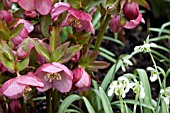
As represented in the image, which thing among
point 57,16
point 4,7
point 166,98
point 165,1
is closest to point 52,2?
point 57,16

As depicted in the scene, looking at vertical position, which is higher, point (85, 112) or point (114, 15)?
point (114, 15)

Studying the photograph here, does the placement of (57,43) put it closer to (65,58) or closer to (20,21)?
(65,58)

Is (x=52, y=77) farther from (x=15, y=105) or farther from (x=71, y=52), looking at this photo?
(x=15, y=105)

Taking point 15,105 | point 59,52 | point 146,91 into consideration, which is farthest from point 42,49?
point 146,91

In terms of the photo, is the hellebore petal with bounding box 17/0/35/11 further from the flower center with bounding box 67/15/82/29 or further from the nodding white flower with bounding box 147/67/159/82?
the nodding white flower with bounding box 147/67/159/82

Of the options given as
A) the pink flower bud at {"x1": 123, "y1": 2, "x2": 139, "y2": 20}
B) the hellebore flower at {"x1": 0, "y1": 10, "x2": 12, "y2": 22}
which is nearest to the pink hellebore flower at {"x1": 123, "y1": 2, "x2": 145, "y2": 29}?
the pink flower bud at {"x1": 123, "y1": 2, "x2": 139, "y2": 20}

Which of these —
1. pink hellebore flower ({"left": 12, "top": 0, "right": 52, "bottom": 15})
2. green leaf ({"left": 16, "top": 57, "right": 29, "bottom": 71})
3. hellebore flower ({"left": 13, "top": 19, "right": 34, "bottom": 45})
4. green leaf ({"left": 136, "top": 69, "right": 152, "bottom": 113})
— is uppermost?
pink hellebore flower ({"left": 12, "top": 0, "right": 52, "bottom": 15})
